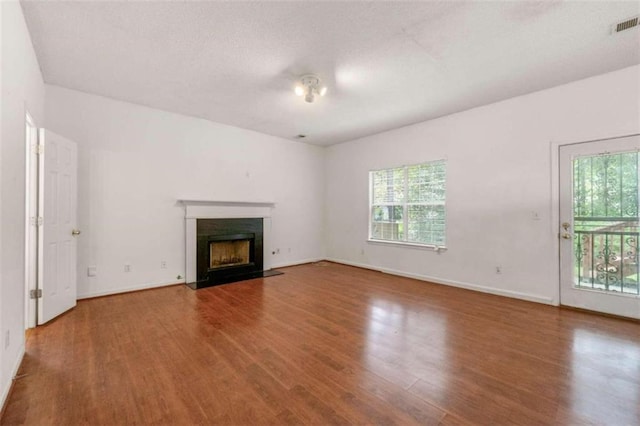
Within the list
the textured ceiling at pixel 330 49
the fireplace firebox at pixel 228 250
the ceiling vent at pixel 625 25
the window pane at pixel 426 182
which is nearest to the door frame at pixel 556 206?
the textured ceiling at pixel 330 49

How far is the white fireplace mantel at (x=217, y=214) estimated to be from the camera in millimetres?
4605

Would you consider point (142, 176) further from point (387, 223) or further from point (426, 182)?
point (426, 182)

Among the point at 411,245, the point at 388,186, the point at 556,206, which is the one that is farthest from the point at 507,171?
the point at 388,186

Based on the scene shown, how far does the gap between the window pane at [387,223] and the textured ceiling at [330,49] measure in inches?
83.1

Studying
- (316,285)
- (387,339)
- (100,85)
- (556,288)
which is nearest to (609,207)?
(556,288)

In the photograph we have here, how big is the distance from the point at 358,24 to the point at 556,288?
3.89 metres

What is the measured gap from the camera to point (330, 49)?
2701mm

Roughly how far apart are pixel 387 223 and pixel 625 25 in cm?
390

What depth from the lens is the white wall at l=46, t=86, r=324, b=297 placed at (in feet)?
12.4

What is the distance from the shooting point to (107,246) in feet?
12.9

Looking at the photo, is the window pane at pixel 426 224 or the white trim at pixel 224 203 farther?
the window pane at pixel 426 224

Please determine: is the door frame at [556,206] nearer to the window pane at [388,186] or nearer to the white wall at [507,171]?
the white wall at [507,171]

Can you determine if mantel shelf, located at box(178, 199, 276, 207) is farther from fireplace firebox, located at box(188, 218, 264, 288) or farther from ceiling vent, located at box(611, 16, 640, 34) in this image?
ceiling vent, located at box(611, 16, 640, 34)

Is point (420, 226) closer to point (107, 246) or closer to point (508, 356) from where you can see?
point (508, 356)
